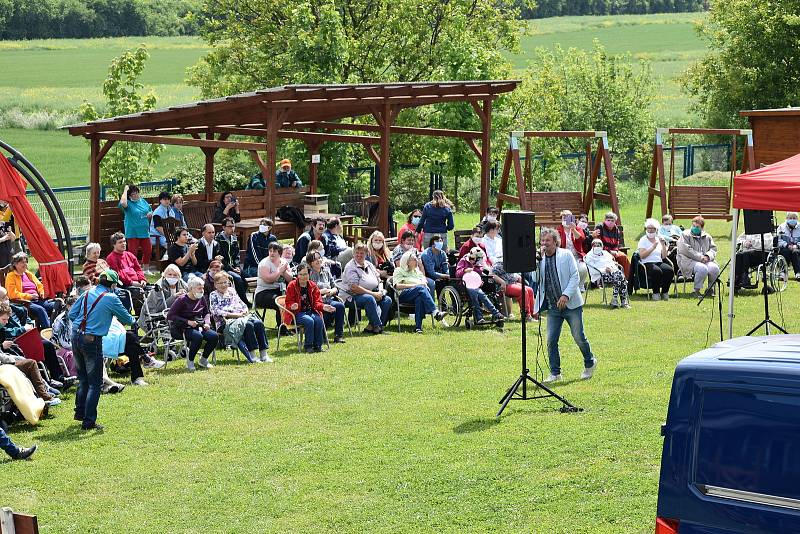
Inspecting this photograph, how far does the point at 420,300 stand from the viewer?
16.6m

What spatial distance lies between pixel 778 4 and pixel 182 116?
2372cm

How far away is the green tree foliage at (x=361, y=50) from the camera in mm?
30203

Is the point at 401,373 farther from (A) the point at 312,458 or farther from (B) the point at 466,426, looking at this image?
(A) the point at 312,458

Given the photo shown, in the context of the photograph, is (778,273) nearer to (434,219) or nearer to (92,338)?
(434,219)

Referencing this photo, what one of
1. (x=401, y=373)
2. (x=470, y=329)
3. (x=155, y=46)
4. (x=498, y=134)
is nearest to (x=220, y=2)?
(x=498, y=134)

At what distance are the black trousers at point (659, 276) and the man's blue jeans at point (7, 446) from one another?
37.8 feet

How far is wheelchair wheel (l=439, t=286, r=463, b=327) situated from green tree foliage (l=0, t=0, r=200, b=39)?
69323mm

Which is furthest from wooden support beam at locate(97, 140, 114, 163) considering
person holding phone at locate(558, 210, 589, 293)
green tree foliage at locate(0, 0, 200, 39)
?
green tree foliage at locate(0, 0, 200, 39)

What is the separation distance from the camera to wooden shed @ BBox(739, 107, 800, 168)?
29.4 metres

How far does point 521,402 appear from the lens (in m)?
12.1

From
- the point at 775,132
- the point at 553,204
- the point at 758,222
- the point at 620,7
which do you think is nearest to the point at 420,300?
the point at 758,222

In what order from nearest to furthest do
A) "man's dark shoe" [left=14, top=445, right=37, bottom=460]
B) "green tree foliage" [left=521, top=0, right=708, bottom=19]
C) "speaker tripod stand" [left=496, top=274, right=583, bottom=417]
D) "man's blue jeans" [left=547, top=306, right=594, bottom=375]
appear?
"man's dark shoe" [left=14, top=445, right=37, bottom=460]
"speaker tripod stand" [left=496, top=274, right=583, bottom=417]
"man's blue jeans" [left=547, top=306, right=594, bottom=375]
"green tree foliage" [left=521, top=0, right=708, bottom=19]

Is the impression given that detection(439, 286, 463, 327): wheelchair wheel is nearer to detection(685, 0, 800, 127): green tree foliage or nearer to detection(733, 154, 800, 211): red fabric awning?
detection(733, 154, 800, 211): red fabric awning

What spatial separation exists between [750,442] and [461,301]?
1158 centimetres
